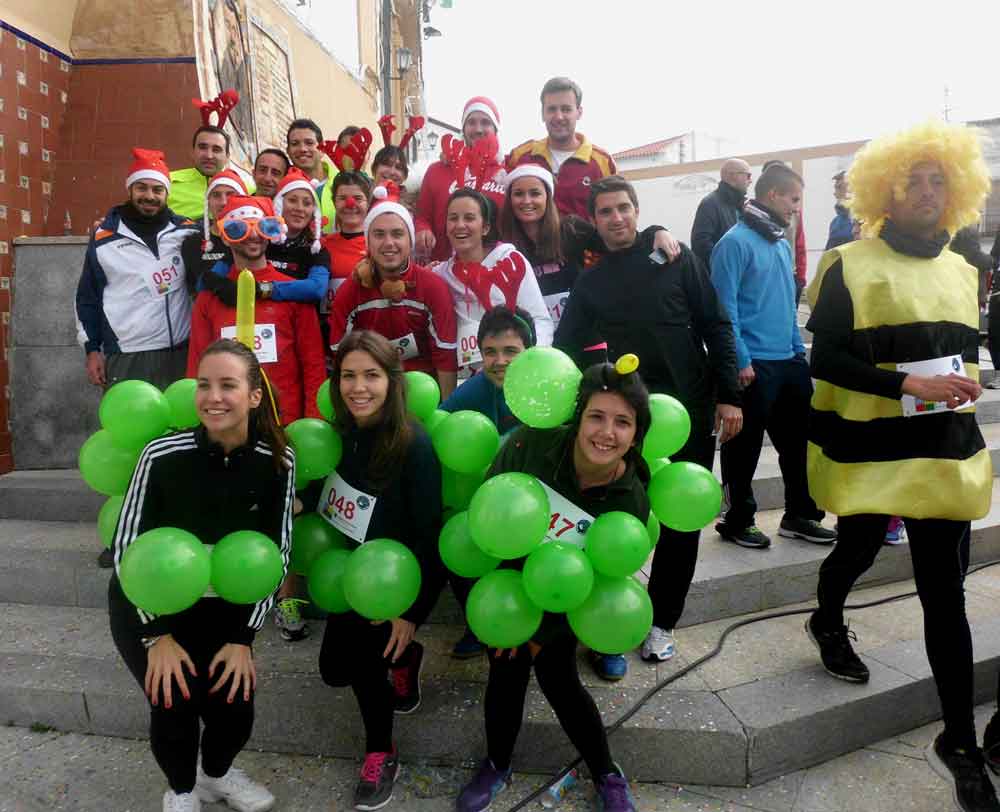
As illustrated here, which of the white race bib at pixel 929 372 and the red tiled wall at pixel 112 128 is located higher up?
the red tiled wall at pixel 112 128

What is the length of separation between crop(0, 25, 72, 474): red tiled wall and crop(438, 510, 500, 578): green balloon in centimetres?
372

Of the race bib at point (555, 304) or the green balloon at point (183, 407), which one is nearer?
the green balloon at point (183, 407)

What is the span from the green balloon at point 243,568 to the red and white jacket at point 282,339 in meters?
1.10

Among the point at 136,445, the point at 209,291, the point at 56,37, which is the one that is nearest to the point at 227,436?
the point at 136,445

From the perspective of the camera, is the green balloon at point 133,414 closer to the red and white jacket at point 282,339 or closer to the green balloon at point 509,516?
the red and white jacket at point 282,339

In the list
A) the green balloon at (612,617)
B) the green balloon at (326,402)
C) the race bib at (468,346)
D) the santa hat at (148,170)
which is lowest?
the green balloon at (612,617)

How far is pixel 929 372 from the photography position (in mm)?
2211

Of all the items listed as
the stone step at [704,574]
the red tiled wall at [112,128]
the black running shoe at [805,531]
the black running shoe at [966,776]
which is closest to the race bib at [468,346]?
the stone step at [704,574]

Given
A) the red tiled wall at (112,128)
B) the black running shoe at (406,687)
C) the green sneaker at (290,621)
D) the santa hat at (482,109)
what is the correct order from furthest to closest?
1. the red tiled wall at (112,128)
2. the santa hat at (482,109)
3. the green sneaker at (290,621)
4. the black running shoe at (406,687)

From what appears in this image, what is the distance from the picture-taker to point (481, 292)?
302cm

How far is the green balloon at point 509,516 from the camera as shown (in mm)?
1903

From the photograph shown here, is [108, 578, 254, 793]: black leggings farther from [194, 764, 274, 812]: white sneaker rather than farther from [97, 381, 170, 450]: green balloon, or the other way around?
[97, 381, 170, 450]: green balloon

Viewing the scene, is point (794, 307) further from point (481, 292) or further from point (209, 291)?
point (209, 291)

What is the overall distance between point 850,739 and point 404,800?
1569mm
